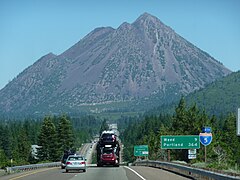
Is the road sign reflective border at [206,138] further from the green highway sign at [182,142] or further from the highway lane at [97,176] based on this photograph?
the green highway sign at [182,142]

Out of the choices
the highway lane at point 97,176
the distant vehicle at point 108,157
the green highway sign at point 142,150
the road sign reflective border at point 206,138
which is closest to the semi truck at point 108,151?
the distant vehicle at point 108,157

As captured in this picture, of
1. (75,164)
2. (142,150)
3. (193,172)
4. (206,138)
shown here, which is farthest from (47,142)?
(193,172)

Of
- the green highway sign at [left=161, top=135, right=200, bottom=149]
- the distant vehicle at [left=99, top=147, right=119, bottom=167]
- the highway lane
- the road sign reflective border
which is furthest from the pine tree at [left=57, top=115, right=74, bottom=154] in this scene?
the road sign reflective border

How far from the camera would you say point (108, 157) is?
7112 cm

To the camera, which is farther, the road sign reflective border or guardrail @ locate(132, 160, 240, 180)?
the road sign reflective border

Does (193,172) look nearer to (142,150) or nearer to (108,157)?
(108,157)

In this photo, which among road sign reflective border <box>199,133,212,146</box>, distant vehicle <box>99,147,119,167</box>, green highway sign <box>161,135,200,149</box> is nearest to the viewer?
road sign reflective border <box>199,133,212,146</box>

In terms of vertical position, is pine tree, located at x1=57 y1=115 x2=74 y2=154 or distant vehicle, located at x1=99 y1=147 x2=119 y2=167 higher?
pine tree, located at x1=57 y1=115 x2=74 y2=154

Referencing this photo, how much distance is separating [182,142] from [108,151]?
12.4 meters

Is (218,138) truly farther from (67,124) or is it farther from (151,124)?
(151,124)

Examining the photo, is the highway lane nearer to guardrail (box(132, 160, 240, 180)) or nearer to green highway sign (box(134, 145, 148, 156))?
guardrail (box(132, 160, 240, 180))

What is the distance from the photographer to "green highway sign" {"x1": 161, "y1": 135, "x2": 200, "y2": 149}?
6150 cm

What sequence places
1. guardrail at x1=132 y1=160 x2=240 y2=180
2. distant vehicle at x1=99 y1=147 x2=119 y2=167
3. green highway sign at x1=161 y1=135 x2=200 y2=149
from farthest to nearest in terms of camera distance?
distant vehicle at x1=99 y1=147 x2=119 y2=167 → green highway sign at x1=161 y1=135 x2=200 y2=149 → guardrail at x1=132 y1=160 x2=240 y2=180

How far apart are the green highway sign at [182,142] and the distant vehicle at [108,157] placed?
9.22 m
